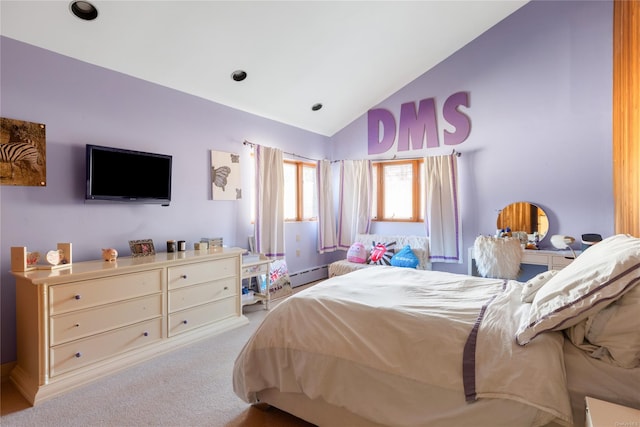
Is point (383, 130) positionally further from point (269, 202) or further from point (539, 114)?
point (269, 202)

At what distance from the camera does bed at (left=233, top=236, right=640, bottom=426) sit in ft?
3.87

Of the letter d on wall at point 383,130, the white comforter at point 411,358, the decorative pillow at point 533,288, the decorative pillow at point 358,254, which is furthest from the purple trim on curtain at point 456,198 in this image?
the decorative pillow at point 533,288

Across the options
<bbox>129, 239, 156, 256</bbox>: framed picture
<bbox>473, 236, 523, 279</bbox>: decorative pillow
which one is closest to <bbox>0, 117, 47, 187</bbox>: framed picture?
<bbox>129, 239, 156, 256</bbox>: framed picture

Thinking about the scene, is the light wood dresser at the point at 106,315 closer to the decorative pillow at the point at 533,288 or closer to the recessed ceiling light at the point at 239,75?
the recessed ceiling light at the point at 239,75

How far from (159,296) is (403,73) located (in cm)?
395

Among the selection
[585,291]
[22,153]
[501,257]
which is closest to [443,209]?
[501,257]

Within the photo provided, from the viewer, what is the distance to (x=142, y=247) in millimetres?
2842

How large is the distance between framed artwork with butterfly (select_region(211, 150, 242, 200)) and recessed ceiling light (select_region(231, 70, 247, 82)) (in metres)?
0.81

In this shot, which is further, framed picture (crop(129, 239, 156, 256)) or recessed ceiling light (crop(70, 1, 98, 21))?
framed picture (crop(129, 239, 156, 256))

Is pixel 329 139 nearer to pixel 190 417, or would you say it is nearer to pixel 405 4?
pixel 405 4

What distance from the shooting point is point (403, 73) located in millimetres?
4352

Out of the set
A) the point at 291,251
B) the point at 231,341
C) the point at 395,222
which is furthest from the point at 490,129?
the point at 231,341

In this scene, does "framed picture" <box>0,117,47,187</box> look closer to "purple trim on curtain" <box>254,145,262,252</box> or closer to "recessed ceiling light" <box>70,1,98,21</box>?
"recessed ceiling light" <box>70,1,98,21</box>

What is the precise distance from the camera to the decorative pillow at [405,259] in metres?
4.10
